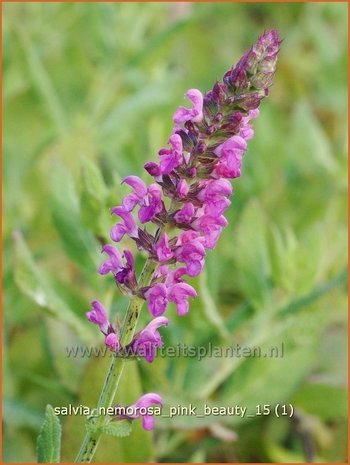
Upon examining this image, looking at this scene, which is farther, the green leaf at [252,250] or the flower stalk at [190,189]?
the green leaf at [252,250]

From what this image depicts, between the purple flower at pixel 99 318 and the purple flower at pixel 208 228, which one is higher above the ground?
the purple flower at pixel 208 228

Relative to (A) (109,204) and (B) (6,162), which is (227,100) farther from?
(B) (6,162)

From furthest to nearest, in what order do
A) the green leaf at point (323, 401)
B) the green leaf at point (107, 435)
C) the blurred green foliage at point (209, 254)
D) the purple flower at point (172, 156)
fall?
1. the green leaf at point (323, 401)
2. the blurred green foliage at point (209, 254)
3. the green leaf at point (107, 435)
4. the purple flower at point (172, 156)

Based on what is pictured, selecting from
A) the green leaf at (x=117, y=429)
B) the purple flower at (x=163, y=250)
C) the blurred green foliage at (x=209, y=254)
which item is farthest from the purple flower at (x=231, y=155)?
the blurred green foliage at (x=209, y=254)

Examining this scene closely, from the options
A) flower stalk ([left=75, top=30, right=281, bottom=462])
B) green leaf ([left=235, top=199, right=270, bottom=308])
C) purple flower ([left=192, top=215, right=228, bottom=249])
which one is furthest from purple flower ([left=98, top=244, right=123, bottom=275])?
green leaf ([left=235, top=199, right=270, bottom=308])

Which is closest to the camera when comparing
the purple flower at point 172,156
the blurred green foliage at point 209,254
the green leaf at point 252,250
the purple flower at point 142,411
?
the purple flower at point 172,156

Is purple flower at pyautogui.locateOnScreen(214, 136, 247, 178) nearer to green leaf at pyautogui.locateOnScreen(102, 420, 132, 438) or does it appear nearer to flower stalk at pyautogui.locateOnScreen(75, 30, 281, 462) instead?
flower stalk at pyautogui.locateOnScreen(75, 30, 281, 462)
